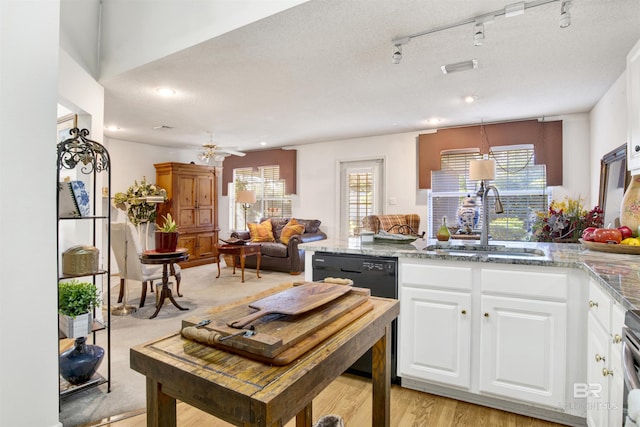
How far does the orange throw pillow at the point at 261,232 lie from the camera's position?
662cm

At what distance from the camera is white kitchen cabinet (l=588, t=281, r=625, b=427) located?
1.25 meters

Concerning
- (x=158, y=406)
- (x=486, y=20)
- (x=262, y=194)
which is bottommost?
(x=158, y=406)

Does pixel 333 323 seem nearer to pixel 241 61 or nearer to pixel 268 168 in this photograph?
pixel 241 61

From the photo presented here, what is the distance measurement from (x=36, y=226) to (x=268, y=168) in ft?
19.6

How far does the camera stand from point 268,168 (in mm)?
7508

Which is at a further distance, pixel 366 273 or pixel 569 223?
pixel 569 223

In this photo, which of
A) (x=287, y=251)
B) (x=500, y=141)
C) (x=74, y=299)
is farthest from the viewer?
(x=287, y=251)

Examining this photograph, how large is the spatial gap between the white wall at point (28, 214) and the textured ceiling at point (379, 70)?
3.90 ft

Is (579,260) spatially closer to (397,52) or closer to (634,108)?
(634,108)

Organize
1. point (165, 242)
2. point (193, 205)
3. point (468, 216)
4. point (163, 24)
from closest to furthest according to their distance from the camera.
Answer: point (163, 24) → point (165, 242) → point (468, 216) → point (193, 205)

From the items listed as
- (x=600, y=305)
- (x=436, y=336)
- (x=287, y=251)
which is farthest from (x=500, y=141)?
(x=600, y=305)

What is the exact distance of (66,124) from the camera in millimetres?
3361

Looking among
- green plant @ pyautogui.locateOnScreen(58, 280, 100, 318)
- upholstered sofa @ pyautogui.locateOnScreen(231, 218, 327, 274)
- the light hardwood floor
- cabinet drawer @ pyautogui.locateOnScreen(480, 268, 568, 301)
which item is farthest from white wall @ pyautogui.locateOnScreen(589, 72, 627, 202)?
green plant @ pyautogui.locateOnScreen(58, 280, 100, 318)

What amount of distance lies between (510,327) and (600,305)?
0.52 m
